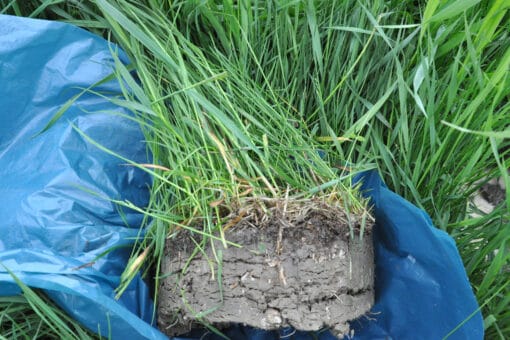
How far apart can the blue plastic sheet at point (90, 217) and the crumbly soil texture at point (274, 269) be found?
0.34 feet

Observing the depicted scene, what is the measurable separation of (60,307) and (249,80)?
1.82ft

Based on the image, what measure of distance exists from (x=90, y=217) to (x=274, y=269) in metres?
0.38

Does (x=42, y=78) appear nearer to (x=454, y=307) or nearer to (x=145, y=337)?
(x=145, y=337)

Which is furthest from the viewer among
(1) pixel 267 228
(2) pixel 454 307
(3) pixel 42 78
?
(3) pixel 42 78

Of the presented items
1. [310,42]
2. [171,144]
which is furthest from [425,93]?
[171,144]

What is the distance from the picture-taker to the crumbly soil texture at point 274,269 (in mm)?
1023

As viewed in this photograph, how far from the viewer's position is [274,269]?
1.03 m

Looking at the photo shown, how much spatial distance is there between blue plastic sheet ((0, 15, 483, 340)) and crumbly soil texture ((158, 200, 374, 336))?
103mm

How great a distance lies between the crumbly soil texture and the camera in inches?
40.3

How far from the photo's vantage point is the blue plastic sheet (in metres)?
1.10

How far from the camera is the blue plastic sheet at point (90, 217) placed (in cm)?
110

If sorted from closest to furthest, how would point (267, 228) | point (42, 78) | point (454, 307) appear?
point (267, 228)
point (454, 307)
point (42, 78)

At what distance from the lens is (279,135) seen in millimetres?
1139

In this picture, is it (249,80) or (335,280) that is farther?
(249,80)
